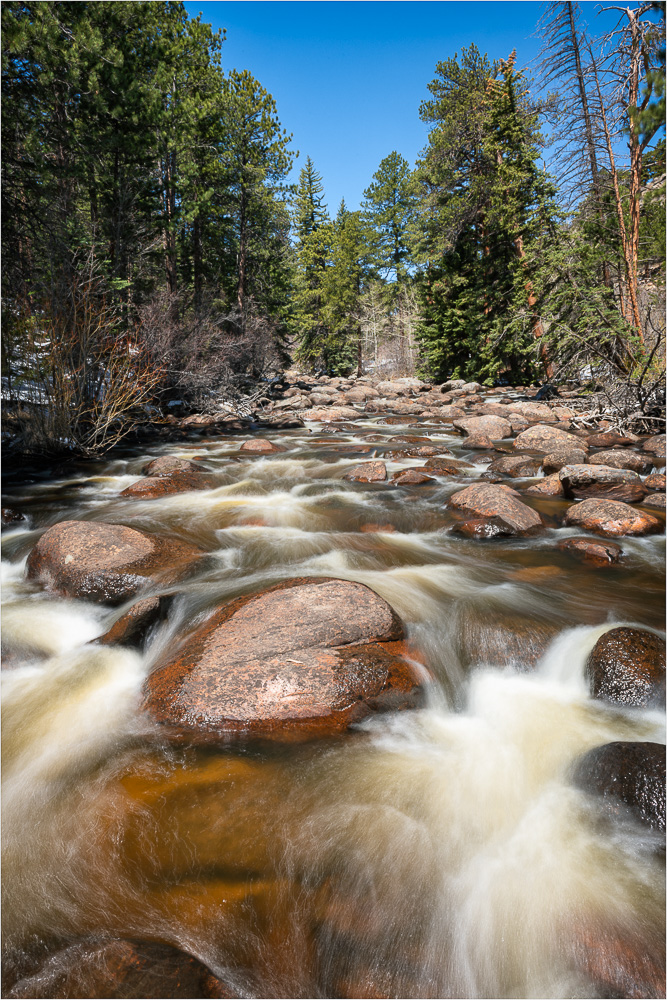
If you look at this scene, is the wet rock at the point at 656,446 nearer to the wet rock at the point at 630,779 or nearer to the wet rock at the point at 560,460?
the wet rock at the point at 560,460

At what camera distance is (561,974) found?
5.16 ft

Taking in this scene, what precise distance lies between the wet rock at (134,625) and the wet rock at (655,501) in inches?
239

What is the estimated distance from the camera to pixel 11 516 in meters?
5.95

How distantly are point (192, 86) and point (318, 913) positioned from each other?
2409 centimetres

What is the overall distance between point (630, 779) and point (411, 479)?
574cm

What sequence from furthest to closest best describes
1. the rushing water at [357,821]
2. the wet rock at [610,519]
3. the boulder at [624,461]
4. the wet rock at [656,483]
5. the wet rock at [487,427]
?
the wet rock at [487,427] < the boulder at [624,461] < the wet rock at [656,483] < the wet rock at [610,519] < the rushing water at [357,821]

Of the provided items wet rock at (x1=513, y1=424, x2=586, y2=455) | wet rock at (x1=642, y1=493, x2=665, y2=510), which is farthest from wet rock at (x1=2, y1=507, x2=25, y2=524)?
wet rock at (x1=513, y1=424, x2=586, y2=455)

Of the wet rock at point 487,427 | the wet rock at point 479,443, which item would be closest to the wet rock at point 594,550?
the wet rock at point 479,443

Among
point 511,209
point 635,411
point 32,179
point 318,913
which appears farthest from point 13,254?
point 511,209

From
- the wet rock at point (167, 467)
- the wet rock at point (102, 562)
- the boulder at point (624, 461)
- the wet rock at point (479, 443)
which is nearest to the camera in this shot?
the wet rock at point (102, 562)

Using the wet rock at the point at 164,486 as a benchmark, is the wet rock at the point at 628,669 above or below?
below

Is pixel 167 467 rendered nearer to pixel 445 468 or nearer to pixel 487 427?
pixel 445 468

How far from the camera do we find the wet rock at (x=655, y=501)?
5812mm

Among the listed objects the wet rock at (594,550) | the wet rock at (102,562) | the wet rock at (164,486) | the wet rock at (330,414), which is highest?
the wet rock at (330,414)
